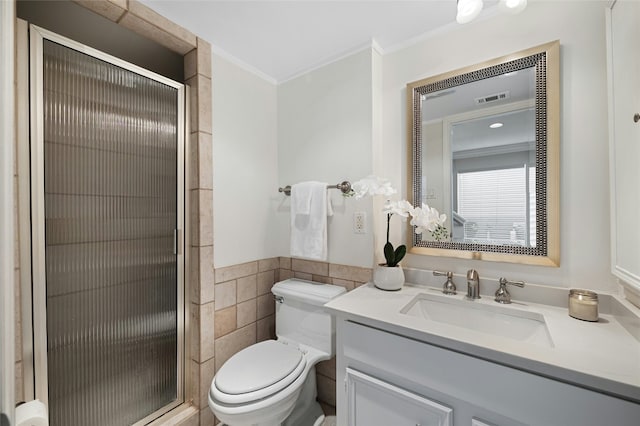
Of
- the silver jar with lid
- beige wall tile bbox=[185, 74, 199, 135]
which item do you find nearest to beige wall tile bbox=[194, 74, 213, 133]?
beige wall tile bbox=[185, 74, 199, 135]

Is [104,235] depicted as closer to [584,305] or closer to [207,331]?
[207,331]

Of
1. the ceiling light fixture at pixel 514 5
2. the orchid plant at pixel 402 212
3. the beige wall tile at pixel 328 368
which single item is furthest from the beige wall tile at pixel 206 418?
the ceiling light fixture at pixel 514 5

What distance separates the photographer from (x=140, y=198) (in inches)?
53.1

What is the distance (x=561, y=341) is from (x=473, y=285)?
0.40m

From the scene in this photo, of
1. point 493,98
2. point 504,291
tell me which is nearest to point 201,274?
point 504,291

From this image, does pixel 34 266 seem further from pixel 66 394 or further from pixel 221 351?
pixel 221 351

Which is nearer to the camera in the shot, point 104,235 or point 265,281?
point 104,235

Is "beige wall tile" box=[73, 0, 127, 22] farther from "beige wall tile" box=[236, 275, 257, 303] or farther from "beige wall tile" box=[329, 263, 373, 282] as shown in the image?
"beige wall tile" box=[329, 263, 373, 282]

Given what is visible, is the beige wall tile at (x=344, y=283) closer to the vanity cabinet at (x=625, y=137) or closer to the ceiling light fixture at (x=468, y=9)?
the vanity cabinet at (x=625, y=137)

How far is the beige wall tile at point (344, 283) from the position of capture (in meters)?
1.59

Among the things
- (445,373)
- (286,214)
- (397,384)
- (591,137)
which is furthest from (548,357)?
(286,214)

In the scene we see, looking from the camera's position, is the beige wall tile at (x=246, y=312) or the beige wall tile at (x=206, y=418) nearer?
the beige wall tile at (x=206, y=418)

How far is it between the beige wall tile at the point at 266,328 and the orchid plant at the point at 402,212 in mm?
991

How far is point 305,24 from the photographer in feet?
4.62
